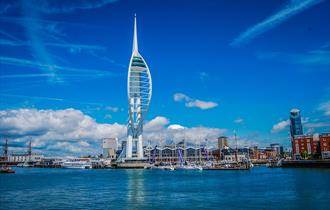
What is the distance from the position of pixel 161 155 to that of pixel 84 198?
6295 inches

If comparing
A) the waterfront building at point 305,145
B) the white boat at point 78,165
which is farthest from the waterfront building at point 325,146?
the white boat at point 78,165

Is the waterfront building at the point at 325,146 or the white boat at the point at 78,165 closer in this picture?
the waterfront building at the point at 325,146

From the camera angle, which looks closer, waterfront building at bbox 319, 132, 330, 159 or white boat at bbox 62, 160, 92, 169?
waterfront building at bbox 319, 132, 330, 159

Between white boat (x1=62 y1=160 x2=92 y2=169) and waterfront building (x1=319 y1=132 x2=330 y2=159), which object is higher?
waterfront building (x1=319 y1=132 x2=330 y2=159)

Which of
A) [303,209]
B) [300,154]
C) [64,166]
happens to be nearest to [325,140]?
[300,154]

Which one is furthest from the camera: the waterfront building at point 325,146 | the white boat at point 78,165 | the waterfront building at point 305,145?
the white boat at point 78,165

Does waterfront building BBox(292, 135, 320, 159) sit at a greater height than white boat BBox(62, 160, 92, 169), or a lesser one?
greater

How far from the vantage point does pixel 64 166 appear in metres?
185

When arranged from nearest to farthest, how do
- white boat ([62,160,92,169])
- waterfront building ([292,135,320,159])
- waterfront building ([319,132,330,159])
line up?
waterfront building ([319,132,330,159]), waterfront building ([292,135,320,159]), white boat ([62,160,92,169])

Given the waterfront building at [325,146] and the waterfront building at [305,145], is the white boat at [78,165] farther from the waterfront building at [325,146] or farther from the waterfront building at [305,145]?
the waterfront building at [325,146]

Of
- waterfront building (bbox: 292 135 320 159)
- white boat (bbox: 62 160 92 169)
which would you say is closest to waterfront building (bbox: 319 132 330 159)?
waterfront building (bbox: 292 135 320 159)

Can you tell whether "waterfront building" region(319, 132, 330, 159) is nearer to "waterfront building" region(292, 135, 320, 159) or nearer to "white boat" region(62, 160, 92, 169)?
"waterfront building" region(292, 135, 320, 159)

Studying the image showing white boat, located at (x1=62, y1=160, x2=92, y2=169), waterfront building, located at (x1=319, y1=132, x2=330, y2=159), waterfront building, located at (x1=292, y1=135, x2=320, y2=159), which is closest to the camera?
waterfront building, located at (x1=319, y1=132, x2=330, y2=159)

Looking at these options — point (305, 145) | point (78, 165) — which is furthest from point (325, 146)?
point (78, 165)
